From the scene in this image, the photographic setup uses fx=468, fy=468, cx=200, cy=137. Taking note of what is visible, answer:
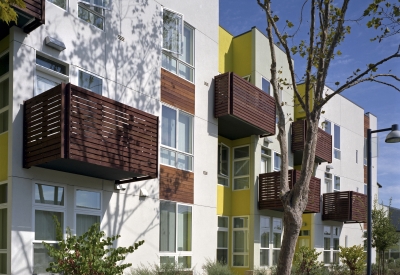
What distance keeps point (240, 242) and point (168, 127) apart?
682 centimetres

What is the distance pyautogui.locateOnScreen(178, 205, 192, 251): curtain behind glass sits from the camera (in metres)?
15.4

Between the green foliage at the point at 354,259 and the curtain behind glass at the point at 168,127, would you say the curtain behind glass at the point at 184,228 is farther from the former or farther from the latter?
the green foliage at the point at 354,259

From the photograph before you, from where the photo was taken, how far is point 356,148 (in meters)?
30.0

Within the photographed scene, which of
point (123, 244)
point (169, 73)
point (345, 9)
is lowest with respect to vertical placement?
point (123, 244)

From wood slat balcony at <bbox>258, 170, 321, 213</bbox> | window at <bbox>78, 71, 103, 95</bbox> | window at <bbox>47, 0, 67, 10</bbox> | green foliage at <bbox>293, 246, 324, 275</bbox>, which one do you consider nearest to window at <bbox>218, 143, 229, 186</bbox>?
wood slat balcony at <bbox>258, 170, 321, 213</bbox>

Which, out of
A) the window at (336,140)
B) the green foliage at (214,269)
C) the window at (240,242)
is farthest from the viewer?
the window at (336,140)

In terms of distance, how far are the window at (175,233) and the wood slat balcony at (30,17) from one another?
6.66 metres

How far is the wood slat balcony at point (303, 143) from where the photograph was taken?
22328 mm

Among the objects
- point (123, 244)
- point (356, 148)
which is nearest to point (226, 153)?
point (123, 244)

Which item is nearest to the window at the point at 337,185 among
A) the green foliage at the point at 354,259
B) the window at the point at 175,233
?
the green foliage at the point at 354,259

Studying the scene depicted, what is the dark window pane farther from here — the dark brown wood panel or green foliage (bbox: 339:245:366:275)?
green foliage (bbox: 339:245:366:275)

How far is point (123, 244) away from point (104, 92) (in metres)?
4.26

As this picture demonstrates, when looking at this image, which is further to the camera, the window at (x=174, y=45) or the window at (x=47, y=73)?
the window at (x=174, y=45)

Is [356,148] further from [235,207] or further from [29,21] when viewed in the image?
[29,21]
